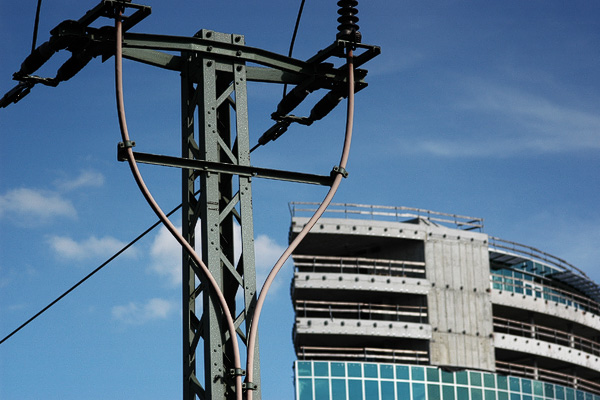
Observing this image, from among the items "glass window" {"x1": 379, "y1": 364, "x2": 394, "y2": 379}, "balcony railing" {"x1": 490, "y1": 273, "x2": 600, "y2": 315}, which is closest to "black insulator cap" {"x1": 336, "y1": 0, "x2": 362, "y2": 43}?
"glass window" {"x1": 379, "y1": 364, "x2": 394, "y2": 379}

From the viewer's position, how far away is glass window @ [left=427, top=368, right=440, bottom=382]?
7412 centimetres

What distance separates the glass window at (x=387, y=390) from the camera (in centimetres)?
7200

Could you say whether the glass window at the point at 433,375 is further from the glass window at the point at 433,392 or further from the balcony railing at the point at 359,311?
the balcony railing at the point at 359,311

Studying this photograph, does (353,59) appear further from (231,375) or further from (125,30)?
(231,375)

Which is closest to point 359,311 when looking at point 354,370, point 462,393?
point 354,370

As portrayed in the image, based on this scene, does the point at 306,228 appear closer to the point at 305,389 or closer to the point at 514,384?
the point at 305,389

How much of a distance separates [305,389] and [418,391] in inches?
319

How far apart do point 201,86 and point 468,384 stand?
66726 millimetres

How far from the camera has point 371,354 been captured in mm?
76562

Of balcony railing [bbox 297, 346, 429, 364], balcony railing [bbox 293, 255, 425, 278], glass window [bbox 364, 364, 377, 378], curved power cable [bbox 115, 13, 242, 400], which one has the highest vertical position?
balcony railing [bbox 293, 255, 425, 278]

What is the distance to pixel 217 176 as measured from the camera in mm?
11547

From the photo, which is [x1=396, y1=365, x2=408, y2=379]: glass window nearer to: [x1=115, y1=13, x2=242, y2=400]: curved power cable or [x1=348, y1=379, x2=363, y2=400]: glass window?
[x1=348, y1=379, x2=363, y2=400]: glass window

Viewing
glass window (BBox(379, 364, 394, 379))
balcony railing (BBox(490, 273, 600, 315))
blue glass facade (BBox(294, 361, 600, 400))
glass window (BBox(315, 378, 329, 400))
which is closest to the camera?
glass window (BBox(315, 378, 329, 400))

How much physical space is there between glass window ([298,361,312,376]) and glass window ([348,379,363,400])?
2833 mm
